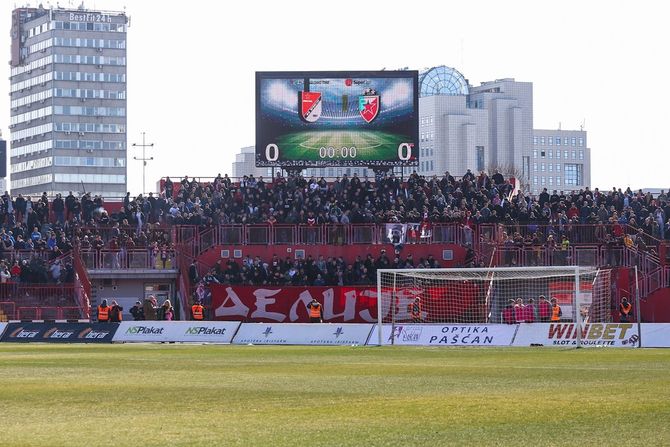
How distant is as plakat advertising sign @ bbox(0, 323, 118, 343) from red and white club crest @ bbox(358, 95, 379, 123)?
80.7 feet

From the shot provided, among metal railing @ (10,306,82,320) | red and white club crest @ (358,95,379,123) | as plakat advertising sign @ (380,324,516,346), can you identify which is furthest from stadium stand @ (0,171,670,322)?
as plakat advertising sign @ (380,324,516,346)

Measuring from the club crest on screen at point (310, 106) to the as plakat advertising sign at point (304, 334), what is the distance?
942 inches

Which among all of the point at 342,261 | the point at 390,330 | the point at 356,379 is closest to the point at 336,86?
the point at 342,261

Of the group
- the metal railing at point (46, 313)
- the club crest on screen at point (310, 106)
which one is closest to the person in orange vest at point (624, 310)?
the metal railing at point (46, 313)

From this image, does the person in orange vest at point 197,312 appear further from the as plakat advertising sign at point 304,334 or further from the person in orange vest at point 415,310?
the person in orange vest at point 415,310

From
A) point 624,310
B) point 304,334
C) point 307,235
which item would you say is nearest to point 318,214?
point 307,235

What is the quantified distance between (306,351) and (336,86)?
32.4 meters

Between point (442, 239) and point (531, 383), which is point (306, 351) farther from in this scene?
point (442, 239)

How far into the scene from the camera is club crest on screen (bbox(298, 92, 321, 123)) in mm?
69188

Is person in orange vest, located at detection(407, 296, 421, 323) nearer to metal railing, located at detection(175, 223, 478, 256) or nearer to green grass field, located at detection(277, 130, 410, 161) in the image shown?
metal railing, located at detection(175, 223, 478, 256)

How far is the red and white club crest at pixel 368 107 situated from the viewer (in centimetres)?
6919

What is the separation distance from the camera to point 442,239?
60531 millimetres

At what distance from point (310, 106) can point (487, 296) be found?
22928 mm

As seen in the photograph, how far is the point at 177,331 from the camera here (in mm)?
47875
